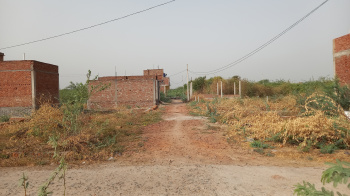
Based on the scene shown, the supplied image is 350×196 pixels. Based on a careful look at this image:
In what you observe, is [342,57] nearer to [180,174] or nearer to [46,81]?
[180,174]

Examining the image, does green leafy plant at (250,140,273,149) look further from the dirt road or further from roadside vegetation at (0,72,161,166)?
roadside vegetation at (0,72,161,166)

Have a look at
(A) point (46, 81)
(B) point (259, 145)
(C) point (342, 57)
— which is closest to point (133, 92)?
(A) point (46, 81)

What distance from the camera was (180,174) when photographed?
4.07 meters

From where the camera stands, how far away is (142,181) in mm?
3789

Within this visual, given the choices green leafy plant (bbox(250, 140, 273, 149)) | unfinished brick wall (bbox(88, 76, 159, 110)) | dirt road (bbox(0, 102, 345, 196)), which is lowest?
dirt road (bbox(0, 102, 345, 196))

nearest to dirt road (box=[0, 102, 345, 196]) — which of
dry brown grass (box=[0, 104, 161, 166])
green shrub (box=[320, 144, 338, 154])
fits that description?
dry brown grass (box=[0, 104, 161, 166])

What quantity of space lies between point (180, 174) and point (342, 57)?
1153 cm

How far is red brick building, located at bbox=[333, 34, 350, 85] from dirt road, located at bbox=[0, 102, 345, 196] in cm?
904

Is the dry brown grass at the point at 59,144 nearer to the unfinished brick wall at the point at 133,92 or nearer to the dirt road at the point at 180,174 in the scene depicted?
the dirt road at the point at 180,174

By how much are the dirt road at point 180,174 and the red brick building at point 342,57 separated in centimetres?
904

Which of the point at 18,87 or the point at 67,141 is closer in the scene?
the point at 67,141

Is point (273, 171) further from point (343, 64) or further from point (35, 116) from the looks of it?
point (343, 64)

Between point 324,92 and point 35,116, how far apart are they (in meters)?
10.9

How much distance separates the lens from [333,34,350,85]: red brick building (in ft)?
36.7
